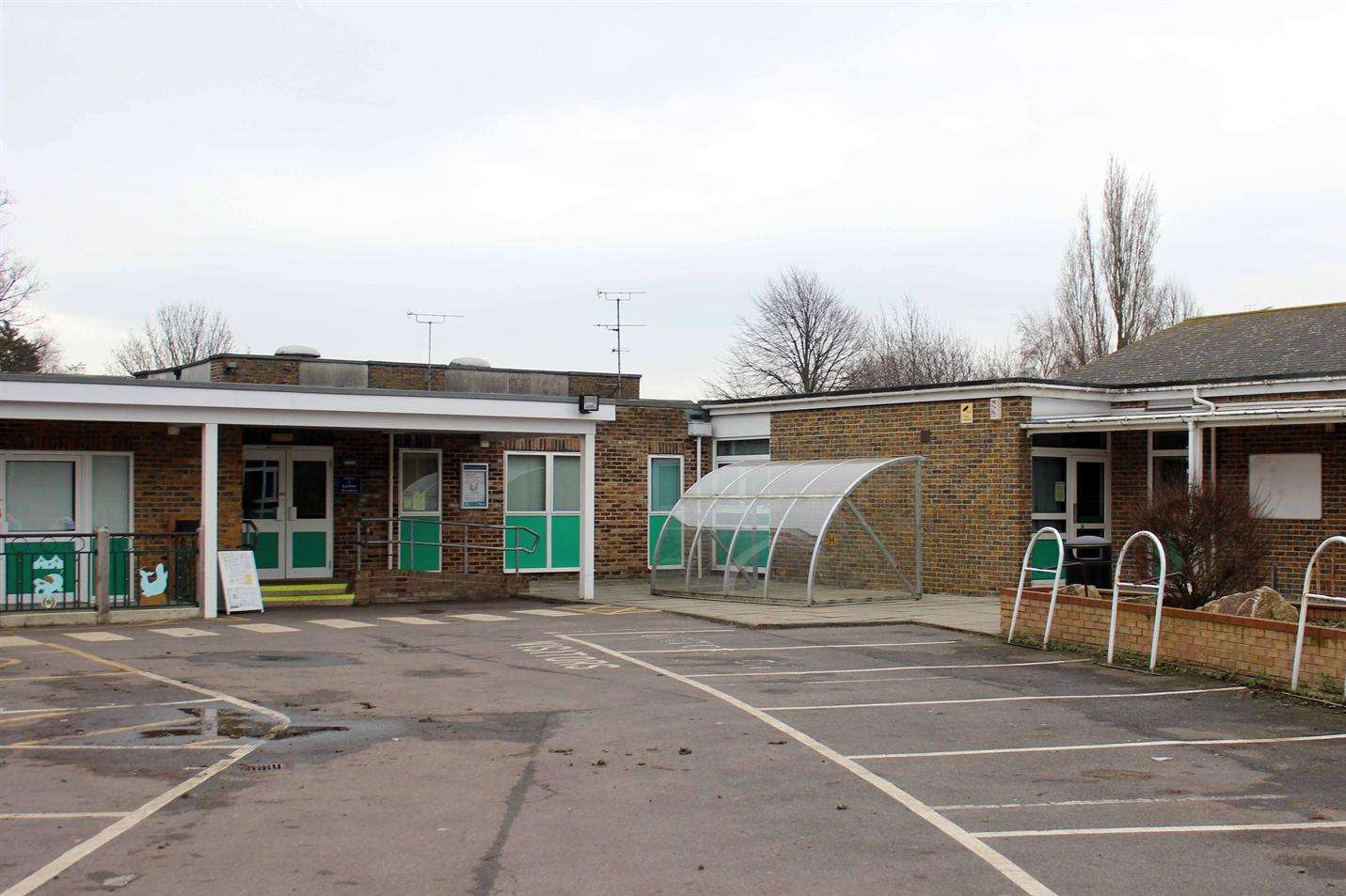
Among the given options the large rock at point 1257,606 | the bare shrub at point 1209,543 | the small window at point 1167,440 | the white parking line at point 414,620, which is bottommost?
the white parking line at point 414,620

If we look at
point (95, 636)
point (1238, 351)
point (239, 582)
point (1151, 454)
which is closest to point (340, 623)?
point (239, 582)

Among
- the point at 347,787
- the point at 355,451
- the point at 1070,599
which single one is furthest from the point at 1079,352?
the point at 347,787

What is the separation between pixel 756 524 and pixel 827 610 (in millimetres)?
2225

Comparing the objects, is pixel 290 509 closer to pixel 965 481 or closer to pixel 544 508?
pixel 544 508

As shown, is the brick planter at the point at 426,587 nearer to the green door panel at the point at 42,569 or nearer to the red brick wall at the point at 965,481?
the green door panel at the point at 42,569

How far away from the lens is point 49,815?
22.4 feet

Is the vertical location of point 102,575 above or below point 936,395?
below

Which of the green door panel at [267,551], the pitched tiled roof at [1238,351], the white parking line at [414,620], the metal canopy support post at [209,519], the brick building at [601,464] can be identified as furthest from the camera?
the green door panel at [267,551]

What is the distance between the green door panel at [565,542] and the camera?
23.9 meters

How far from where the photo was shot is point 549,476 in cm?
2386

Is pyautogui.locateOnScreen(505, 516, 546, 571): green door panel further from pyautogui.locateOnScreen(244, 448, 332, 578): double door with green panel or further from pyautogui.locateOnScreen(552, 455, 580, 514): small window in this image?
pyautogui.locateOnScreen(244, 448, 332, 578): double door with green panel

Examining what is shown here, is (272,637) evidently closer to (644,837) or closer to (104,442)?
(104,442)

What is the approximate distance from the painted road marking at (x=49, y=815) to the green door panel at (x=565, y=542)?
17022mm

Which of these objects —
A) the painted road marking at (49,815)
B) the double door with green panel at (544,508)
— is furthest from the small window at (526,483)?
the painted road marking at (49,815)
